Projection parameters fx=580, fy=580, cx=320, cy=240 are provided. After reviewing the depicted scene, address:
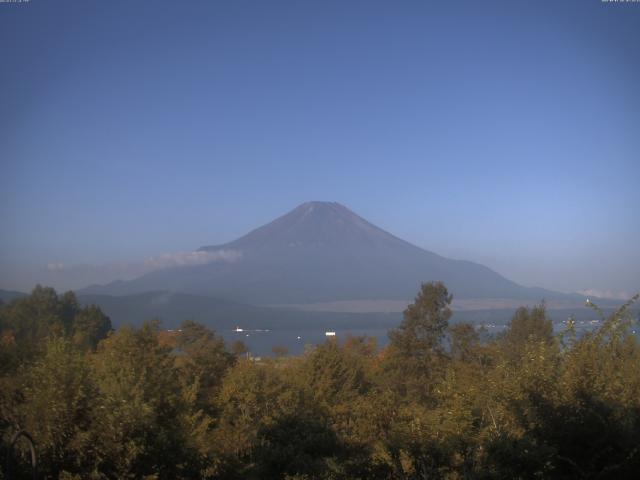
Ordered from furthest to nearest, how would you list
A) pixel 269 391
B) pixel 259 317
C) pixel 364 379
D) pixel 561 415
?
pixel 259 317, pixel 364 379, pixel 269 391, pixel 561 415

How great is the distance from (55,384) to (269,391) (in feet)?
37.9

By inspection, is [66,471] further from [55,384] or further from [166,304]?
[166,304]

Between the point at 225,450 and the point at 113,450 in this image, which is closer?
the point at 113,450

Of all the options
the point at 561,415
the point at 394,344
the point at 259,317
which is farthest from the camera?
the point at 259,317

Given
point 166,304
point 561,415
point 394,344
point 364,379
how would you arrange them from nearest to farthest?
point 561,415, point 364,379, point 394,344, point 166,304

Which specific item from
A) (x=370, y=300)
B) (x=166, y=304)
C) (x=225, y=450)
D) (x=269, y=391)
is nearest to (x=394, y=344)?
(x=269, y=391)

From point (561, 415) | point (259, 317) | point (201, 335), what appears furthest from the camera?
point (259, 317)

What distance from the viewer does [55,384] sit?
8.86 metres

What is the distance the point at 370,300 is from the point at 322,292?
55.3 feet

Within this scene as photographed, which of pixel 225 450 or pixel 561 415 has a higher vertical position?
pixel 561 415

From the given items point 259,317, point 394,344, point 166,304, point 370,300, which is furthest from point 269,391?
point 370,300

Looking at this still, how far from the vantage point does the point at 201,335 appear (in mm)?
44000

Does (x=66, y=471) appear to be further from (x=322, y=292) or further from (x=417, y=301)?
(x=322, y=292)

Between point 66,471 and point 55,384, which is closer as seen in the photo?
point 66,471
